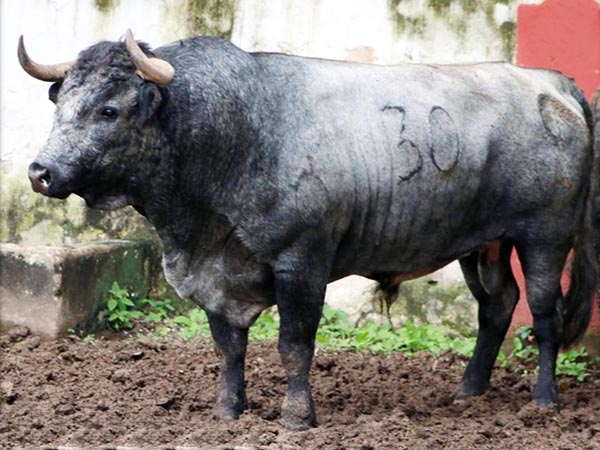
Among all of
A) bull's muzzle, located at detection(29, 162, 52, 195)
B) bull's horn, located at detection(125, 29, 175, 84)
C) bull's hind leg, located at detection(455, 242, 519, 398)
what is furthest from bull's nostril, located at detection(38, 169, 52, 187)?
bull's hind leg, located at detection(455, 242, 519, 398)

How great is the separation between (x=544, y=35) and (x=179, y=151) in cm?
312

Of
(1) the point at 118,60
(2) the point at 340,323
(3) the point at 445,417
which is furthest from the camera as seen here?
(2) the point at 340,323

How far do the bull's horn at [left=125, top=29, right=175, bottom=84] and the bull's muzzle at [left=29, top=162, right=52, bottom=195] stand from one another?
2.12ft

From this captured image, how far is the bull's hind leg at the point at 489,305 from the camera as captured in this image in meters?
7.79

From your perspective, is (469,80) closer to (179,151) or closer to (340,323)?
(179,151)

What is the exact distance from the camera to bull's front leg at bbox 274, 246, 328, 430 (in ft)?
22.0

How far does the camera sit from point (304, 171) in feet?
21.9

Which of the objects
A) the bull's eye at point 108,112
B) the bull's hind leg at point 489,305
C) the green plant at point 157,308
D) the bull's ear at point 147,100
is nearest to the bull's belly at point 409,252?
the bull's hind leg at point 489,305

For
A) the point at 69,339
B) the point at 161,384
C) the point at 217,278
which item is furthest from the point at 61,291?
the point at 217,278

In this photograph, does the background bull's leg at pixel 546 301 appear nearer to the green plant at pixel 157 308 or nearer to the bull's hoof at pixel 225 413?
the bull's hoof at pixel 225 413

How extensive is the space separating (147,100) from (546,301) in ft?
8.17

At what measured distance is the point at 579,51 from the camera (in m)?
8.70

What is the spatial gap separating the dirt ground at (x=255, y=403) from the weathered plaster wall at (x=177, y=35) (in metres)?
1.12

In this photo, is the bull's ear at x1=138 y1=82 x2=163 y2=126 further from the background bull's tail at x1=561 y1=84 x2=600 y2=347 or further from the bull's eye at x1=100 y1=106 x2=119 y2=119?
the background bull's tail at x1=561 y1=84 x2=600 y2=347
